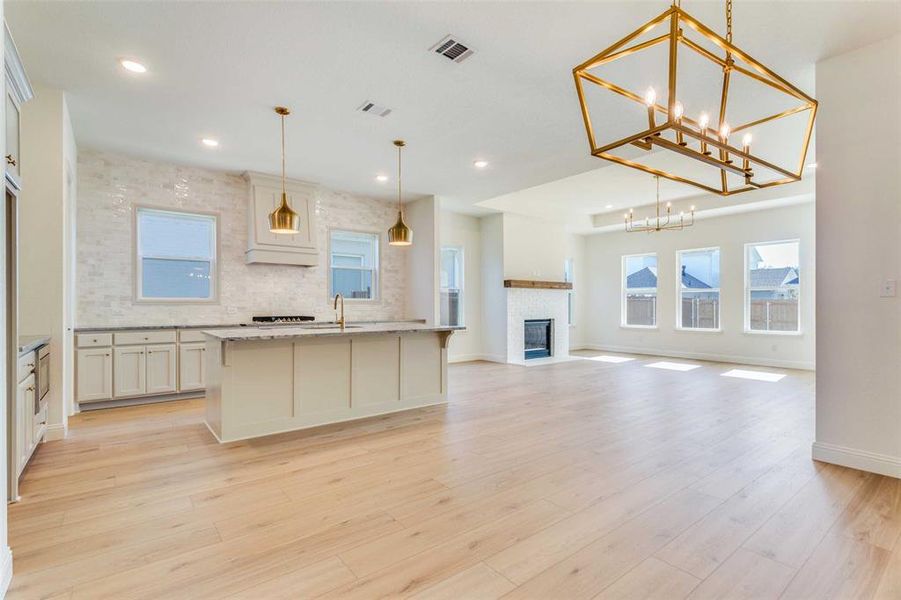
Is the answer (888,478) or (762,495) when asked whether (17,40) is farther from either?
(888,478)

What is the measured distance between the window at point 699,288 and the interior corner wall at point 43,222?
31.7 feet

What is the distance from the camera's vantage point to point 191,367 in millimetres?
5320

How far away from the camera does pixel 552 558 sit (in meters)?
2.02

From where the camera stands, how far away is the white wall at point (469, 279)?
870 cm

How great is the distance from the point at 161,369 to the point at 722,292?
30.3 feet

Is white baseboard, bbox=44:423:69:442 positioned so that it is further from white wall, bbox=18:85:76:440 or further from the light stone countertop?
the light stone countertop

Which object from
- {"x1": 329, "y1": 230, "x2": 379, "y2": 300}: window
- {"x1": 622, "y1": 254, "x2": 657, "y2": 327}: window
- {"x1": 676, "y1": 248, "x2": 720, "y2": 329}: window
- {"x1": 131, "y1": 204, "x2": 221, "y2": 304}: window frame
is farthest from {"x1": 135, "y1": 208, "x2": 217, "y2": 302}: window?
{"x1": 676, "y1": 248, "x2": 720, "y2": 329}: window

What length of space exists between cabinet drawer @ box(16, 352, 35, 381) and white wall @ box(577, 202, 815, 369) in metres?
9.67

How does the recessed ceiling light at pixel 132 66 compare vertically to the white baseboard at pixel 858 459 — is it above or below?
Answer: above

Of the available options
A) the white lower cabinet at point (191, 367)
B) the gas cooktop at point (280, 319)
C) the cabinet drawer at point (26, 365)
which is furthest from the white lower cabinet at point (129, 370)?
the cabinet drawer at point (26, 365)

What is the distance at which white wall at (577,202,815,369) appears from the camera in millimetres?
7547

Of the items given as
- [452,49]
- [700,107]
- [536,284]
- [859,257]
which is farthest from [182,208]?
[859,257]

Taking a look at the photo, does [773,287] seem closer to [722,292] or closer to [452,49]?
[722,292]

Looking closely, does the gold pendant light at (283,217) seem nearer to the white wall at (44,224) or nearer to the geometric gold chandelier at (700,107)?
the white wall at (44,224)
